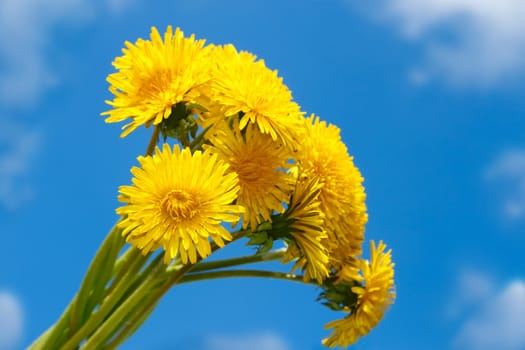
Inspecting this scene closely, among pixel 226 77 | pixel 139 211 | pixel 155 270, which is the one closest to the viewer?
pixel 139 211

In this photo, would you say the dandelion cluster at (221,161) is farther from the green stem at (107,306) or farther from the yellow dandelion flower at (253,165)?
the green stem at (107,306)

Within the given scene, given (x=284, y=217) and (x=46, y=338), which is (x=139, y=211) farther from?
(x=46, y=338)

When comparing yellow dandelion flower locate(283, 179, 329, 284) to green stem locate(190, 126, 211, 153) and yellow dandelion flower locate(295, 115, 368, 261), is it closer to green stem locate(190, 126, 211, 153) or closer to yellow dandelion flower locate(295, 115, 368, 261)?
yellow dandelion flower locate(295, 115, 368, 261)

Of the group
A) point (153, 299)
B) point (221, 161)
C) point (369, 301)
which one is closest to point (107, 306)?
point (153, 299)

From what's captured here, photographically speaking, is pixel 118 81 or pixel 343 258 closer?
pixel 118 81

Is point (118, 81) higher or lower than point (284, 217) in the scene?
higher

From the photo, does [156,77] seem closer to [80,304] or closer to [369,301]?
[80,304]

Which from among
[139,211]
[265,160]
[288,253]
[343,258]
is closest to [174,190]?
[139,211]
